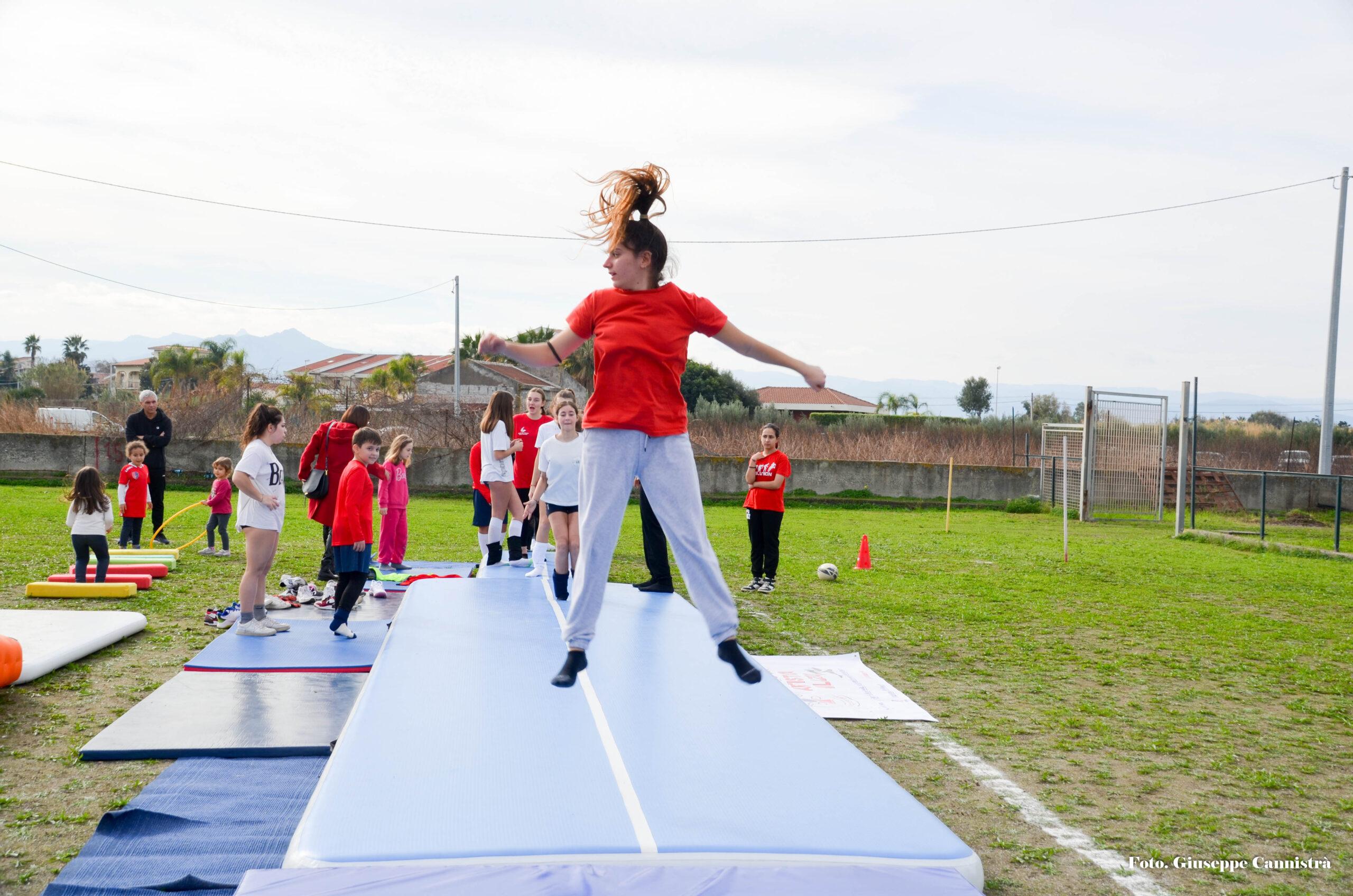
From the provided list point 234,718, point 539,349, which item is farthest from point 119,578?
point 539,349

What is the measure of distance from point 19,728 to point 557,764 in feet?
11.4

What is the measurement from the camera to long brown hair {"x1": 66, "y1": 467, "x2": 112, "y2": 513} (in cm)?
867

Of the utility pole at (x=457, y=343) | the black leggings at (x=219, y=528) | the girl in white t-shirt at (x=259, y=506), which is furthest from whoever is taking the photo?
the utility pole at (x=457, y=343)

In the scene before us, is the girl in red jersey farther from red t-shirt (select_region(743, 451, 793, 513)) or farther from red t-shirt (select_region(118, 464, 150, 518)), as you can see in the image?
red t-shirt (select_region(118, 464, 150, 518))

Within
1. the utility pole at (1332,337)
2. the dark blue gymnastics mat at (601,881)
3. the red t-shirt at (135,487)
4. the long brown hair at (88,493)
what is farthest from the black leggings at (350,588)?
the utility pole at (1332,337)

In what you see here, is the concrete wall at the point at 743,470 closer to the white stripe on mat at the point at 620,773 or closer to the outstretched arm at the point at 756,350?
the white stripe on mat at the point at 620,773

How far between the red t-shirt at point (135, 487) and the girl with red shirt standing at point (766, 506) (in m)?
7.21

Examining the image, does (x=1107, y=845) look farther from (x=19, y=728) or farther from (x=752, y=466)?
(x=752, y=466)

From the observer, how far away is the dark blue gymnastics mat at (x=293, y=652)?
6.57 metres

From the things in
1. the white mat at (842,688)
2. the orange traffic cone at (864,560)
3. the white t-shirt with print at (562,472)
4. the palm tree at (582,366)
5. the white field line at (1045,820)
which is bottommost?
the white field line at (1045,820)

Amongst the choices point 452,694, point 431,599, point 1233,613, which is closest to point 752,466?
point 431,599

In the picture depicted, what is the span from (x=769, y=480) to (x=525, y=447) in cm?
261

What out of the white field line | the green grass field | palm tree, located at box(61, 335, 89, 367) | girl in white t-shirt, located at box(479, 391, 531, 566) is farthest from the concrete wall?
palm tree, located at box(61, 335, 89, 367)

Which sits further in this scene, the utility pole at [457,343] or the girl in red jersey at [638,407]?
the utility pole at [457,343]
